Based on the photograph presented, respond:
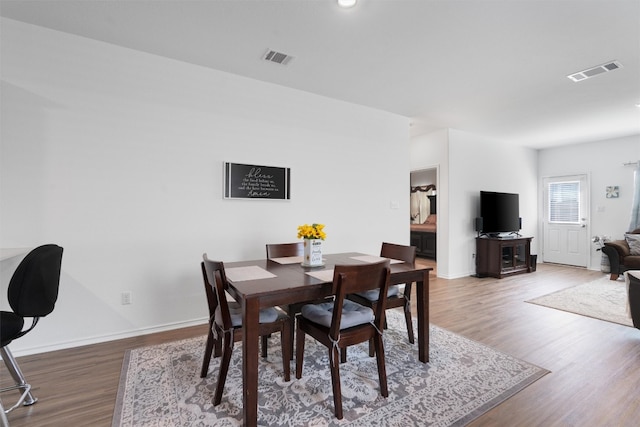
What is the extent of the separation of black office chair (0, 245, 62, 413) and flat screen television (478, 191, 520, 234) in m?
5.92

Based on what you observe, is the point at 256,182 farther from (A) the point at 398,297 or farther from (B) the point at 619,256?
(B) the point at 619,256

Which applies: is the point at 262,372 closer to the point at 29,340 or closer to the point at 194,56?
the point at 29,340

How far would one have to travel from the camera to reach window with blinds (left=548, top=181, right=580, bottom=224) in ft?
21.0

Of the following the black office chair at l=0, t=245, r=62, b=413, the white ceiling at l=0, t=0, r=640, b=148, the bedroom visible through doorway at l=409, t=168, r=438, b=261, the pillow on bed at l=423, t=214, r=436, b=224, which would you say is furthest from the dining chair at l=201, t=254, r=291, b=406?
the pillow on bed at l=423, t=214, r=436, b=224

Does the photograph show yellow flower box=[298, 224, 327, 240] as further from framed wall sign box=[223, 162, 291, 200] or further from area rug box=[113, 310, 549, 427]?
framed wall sign box=[223, 162, 291, 200]

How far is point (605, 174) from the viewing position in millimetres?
5996

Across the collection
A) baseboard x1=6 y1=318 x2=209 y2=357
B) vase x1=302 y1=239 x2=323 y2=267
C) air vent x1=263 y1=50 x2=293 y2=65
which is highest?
air vent x1=263 y1=50 x2=293 y2=65

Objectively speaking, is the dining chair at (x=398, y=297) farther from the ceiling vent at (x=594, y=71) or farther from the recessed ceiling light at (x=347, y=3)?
the ceiling vent at (x=594, y=71)

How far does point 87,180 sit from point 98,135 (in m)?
0.41

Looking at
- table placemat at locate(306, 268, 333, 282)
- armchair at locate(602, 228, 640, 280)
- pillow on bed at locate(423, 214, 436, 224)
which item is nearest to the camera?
table placemat at locate(306, 268, 333, 282)

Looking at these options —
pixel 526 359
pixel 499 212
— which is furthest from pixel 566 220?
pixel 526 359

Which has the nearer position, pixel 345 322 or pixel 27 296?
pixel 27 296

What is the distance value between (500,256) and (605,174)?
305 cm

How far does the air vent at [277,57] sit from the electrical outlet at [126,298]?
258 cm
